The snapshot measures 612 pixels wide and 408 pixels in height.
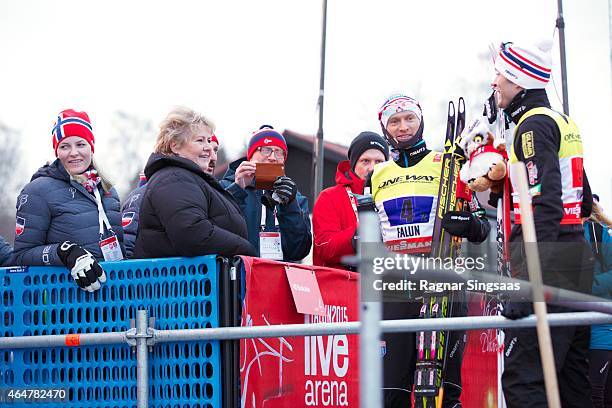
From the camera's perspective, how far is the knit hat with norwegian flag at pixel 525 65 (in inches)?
181

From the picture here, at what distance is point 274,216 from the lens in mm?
6184

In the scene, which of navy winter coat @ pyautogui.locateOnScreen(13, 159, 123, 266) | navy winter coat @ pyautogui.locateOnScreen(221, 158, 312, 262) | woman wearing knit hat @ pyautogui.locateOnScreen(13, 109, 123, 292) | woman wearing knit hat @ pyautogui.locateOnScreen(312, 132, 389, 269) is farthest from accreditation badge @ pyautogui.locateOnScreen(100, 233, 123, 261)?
woman wearing knit hat @ pyautogui.locateOnScreen(312, 132, 389, 269)

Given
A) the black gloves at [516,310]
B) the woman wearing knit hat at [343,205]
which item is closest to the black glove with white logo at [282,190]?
the woman wearing knit hat at [343,205]

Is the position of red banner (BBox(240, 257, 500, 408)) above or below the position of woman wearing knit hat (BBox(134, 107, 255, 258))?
below

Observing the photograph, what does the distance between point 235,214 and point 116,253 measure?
717 millimetres

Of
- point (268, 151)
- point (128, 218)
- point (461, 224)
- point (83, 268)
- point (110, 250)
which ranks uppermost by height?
point (268, 151)

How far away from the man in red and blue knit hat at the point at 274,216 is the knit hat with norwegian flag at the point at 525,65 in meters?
1.79

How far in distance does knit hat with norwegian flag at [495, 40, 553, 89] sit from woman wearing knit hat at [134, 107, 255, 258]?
1614 mm

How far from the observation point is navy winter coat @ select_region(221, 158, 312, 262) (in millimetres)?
6129

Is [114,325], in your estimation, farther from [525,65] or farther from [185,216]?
[525,65]

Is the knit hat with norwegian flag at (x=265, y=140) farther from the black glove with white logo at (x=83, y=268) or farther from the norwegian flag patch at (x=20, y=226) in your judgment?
the black glove with white logo at (x=83, y=268)

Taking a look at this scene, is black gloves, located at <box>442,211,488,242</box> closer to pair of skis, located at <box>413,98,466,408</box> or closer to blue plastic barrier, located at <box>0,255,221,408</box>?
pair of skis, located at <box>413,98,466,408</box>

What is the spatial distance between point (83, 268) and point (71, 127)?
1263 millimetres

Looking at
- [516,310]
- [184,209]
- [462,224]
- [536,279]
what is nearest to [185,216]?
[184,209]
